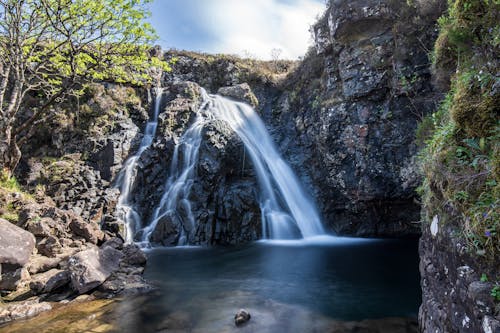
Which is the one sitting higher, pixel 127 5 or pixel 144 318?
pixel 127 5

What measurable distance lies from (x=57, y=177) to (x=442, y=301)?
53.1ft

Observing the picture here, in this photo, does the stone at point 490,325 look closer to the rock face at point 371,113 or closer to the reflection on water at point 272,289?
the reflection on water at point 272,289

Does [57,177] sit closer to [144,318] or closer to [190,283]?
[190,283]

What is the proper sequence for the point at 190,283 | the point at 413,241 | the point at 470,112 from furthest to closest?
the point at 413,241
the point at 190,283
the point at 470,112

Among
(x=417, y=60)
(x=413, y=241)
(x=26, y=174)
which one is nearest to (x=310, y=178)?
(x=413, y=241)

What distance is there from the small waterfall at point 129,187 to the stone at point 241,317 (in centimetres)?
949

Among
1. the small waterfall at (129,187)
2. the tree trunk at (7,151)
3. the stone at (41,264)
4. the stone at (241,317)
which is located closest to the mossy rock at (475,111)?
the stone at (241,317)

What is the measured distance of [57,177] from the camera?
15.1 metres

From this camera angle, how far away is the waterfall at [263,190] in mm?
15266

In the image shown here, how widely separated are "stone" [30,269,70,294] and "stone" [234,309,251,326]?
4.09 m

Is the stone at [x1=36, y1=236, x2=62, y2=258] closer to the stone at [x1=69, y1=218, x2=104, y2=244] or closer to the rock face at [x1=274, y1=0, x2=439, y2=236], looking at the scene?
the stone at [x1=69, y1=218, x2=104, y2=244]

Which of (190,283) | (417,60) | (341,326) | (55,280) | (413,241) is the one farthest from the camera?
(413,241)

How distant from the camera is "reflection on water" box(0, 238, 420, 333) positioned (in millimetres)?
6180

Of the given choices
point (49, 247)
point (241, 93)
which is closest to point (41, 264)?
point (49, 247)
